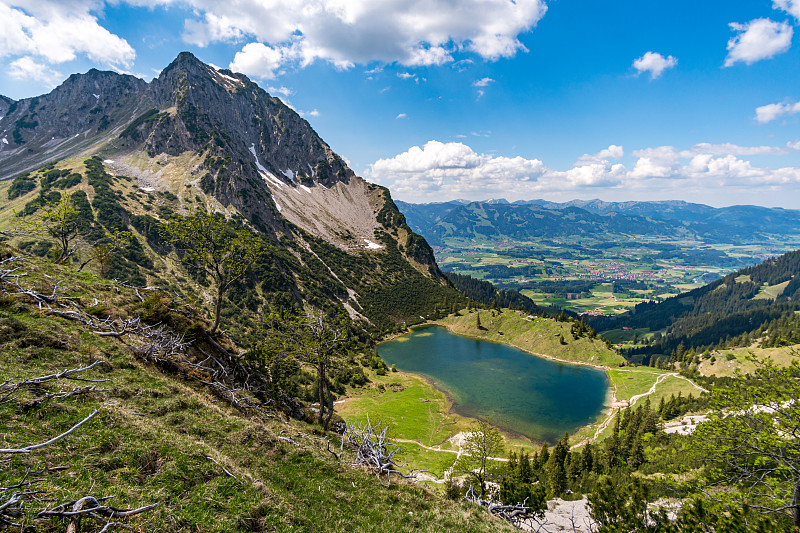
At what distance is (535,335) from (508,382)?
157 ft

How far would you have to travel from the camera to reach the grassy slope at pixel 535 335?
415ft

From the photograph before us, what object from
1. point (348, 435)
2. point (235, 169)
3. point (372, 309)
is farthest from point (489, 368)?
point (235, 169)

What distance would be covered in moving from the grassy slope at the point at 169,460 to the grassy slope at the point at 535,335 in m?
130

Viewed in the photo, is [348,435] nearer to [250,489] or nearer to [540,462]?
[250,489]

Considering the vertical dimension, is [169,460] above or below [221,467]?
above

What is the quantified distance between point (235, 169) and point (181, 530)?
223318 millimetres

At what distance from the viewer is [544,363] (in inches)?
4988

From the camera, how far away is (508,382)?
10656cm

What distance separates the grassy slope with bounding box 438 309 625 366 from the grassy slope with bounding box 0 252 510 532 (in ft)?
427

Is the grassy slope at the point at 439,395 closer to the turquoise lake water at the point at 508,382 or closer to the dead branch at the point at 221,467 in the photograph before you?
the turquoise lake water at the point at 508,382

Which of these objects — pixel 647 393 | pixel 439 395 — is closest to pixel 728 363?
pixel 647 393

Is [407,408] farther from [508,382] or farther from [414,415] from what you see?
[508,382]

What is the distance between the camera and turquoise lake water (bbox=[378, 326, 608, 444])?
83000 mm

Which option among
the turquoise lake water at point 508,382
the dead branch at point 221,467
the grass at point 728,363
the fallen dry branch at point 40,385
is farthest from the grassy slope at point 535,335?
the fallen dry branch at point 40,385
